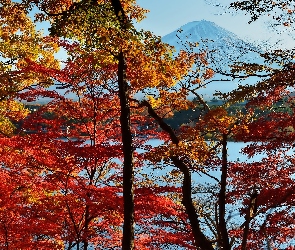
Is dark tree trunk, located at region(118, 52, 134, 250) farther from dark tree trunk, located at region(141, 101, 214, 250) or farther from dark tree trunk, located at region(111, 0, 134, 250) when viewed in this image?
dark tree trunk, located at region(141, 101, 214, 250)

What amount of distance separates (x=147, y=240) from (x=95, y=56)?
8.54 m

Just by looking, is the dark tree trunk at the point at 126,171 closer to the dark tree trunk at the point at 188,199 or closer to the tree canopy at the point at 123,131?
the tree canopy at the point at 123,131

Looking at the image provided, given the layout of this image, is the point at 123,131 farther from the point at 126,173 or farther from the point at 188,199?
the point at 188,199

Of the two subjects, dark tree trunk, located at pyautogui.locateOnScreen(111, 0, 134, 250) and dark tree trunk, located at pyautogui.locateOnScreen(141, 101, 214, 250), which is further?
dark tree trunk, located at pyautogui.locateOnScreen(141, 101, 214, 250)

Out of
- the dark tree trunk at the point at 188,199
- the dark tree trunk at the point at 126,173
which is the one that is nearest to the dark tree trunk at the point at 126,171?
the dark tree trunk at the point at 126,173

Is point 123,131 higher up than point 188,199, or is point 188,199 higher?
point 123,131

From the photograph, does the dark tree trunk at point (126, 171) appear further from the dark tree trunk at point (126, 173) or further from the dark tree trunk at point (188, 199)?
the dark tree trunk at point (188, 199)

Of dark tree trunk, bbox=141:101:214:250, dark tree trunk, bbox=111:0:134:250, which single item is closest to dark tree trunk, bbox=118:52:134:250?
dark tree trunk, bbox=111:0:134:250

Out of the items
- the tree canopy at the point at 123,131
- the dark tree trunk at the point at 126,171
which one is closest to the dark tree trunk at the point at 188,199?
the tree canopy at the point at 123,131

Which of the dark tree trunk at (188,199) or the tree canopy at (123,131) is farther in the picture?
the dark tree trunk at (188,199)

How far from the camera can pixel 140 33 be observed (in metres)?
6.09

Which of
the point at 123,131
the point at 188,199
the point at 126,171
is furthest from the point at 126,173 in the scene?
the point at 188,199

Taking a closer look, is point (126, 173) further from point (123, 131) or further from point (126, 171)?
point (123, 131)

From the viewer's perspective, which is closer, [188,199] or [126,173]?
[126,173]
